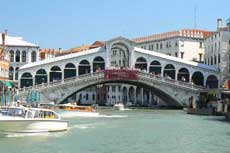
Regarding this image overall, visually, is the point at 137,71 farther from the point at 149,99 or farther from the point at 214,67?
the point at 149,99

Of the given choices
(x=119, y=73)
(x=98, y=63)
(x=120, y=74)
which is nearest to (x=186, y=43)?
(x=98, y=63)

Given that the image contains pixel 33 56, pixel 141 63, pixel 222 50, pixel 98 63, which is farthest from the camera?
pixel 33 56

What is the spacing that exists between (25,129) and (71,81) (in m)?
26.6

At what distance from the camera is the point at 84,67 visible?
2010 inches

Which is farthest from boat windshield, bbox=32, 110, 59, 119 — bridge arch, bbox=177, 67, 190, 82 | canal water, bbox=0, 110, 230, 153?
bridge arch, bbox=177, 67, 190, 82

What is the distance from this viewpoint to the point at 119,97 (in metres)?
75.9

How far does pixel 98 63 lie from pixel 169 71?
6682mm

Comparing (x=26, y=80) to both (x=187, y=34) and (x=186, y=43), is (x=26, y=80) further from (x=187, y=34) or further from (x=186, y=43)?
(x=187, y=34)

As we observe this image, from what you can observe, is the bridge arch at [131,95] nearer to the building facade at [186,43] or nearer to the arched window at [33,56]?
the building facade at [186,43]

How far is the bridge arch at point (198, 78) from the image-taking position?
52.3 meters

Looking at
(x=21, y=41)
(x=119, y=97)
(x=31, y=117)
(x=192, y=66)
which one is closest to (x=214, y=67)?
(x=192, y=66)

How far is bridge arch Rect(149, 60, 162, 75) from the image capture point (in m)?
51.7

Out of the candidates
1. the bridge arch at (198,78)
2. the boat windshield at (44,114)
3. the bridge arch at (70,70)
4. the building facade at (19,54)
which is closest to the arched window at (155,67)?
the bridge arch at (198,78)

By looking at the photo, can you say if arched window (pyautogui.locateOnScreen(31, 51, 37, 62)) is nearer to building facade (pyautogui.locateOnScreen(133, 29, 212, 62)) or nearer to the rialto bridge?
the rialto bridge
